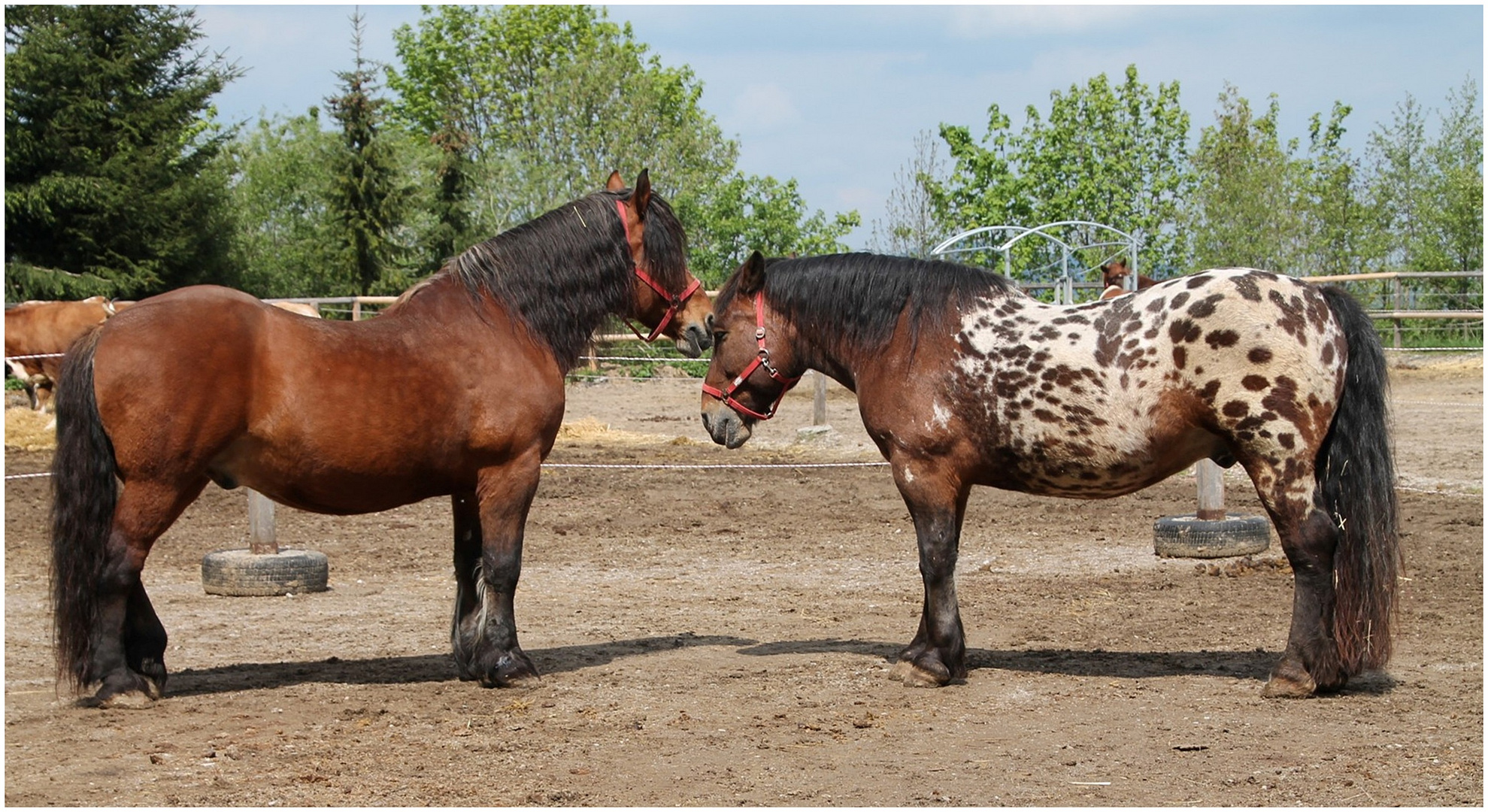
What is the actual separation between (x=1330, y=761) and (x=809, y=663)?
89.9 inches

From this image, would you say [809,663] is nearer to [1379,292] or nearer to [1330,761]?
[1330,761]

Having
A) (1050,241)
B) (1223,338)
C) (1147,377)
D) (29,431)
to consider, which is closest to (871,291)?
(1147,377)

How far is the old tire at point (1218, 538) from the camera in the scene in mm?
8195

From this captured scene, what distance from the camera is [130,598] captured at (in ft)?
16.6

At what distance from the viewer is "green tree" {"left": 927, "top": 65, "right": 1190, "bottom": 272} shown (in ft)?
114

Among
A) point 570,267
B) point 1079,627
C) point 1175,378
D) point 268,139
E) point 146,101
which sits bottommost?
point 1079,627

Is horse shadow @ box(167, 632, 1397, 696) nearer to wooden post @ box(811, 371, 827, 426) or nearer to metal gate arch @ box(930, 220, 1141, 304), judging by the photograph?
wooden post @ box(811, 371, 827, 426)

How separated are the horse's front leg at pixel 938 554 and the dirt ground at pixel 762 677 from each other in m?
0.12

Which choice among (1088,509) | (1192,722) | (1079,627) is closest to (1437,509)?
(1088,509)

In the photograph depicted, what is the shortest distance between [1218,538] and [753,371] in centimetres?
399

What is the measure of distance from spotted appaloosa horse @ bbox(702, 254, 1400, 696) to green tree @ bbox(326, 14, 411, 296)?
26.9m

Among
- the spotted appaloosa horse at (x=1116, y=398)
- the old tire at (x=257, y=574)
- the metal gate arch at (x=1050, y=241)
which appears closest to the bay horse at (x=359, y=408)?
the spotted appaloosa horse at (x=1116, y=398)

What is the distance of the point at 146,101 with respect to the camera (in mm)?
24016

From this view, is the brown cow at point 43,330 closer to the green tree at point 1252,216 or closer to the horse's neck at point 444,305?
the horse's neck at point 444,305
